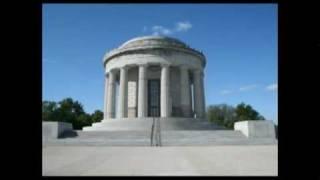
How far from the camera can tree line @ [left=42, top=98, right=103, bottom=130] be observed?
247 feet

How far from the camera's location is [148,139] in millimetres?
31031

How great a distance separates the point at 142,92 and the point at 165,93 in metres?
3.34

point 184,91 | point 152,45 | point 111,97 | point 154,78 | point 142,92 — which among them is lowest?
point 111,97

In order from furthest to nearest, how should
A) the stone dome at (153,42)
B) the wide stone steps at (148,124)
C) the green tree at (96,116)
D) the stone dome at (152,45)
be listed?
the green tree at (96,116) → the stone dome at (153,42) → the stone dome at (152,45) → the wide stone steps at (148,124)

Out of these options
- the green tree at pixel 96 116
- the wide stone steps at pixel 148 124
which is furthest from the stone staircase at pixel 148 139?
the green tree at pixel 96 116

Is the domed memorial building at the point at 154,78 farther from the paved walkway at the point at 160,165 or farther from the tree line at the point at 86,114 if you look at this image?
the paved walkway at the point at 160,165

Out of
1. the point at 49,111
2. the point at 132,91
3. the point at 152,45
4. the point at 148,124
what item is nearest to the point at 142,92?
the point at 132,91

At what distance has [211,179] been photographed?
20.5 ft

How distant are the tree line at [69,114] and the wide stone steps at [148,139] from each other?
41390 mm

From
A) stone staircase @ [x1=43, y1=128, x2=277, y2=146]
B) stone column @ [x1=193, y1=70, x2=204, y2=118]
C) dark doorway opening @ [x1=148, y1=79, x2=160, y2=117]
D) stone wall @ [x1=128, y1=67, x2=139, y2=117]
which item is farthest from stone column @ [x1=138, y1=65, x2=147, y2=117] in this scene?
stone staircase @ [x1=43, y1=128, x2=277, y2=146]

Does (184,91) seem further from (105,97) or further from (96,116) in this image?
(96,116)

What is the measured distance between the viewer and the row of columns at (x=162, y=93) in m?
49.0
